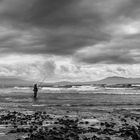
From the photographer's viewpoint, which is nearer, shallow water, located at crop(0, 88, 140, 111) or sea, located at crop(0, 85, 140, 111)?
sea, located at crop(0, 85, 140, 111)

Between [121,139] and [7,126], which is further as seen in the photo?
[7,126]

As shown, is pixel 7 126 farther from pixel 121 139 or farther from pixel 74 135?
pixel 121 139

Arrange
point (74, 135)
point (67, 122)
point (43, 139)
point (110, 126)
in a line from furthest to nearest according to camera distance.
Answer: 1. point (67, 122)
2. point (110, 126)
3. point (74, 135)
4. point (43, 139)

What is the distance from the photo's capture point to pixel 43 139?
12.4 meters

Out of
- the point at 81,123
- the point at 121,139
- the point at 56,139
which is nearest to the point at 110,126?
the point at 81,123

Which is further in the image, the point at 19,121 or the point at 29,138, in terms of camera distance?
the point at 19,121

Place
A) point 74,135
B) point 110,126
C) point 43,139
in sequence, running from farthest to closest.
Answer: point 110,126 → point 74,135 → point 43,139

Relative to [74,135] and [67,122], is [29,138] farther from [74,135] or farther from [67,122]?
[67,122]

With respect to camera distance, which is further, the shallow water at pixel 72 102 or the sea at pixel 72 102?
the shallow water at pixel 72 102

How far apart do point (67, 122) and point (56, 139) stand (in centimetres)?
546

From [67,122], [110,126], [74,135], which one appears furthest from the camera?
[67,122]

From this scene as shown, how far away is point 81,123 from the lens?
18.0 meters

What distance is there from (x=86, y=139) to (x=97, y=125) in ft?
15.1

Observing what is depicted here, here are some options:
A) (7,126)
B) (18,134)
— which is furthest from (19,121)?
(18,134)
